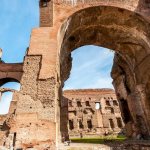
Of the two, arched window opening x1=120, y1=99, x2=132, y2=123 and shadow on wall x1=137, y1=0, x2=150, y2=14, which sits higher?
shadow on wall x1=137, y1=0, x2=150, y2=14

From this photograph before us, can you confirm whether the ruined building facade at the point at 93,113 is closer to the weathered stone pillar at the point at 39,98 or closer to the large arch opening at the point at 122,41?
the large arch opening at the point at 122,41

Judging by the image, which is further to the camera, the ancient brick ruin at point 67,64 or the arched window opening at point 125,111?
the arched window opening at point 125,111

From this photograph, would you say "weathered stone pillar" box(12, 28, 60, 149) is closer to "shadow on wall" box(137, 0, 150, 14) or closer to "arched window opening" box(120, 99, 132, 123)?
"shadow on wall" box(137, 0, 150, 14)

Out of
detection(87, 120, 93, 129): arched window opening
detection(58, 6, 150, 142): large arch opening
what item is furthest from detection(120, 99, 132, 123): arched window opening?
detection(87, 120, 93, 129): arched window opening

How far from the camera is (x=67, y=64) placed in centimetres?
1193

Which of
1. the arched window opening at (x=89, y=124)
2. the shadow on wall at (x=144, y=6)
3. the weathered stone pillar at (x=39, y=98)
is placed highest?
the shadow on wall at (x=144, y=6)

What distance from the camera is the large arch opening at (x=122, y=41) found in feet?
31.6

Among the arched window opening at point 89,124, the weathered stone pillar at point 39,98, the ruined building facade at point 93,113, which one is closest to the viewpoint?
the weathered stone pillar at point 39,98

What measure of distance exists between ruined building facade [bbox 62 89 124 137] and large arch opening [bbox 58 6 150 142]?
13.3 m

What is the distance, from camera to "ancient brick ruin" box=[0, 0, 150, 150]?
20.6ft

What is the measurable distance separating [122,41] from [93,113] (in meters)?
17.6

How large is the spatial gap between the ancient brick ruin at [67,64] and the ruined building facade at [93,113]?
13255 millimetres

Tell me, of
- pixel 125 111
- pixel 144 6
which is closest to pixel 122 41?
pixel 144 6

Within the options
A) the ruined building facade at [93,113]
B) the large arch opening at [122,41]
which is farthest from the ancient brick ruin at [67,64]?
the ruined building facade at [93,113]
